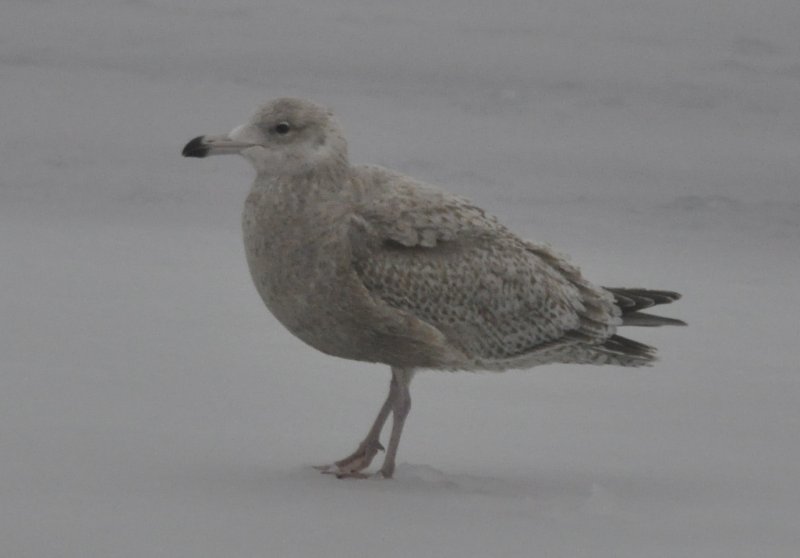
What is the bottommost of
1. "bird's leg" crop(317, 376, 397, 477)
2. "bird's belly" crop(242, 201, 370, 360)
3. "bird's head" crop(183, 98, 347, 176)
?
"bird's leg" crop(317, 376, 397, 477)

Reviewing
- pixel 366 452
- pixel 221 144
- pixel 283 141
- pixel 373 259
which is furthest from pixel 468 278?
pixel 221 144

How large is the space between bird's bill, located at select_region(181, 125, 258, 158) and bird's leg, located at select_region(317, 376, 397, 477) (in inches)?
61.7

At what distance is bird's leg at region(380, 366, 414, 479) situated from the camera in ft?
33.9

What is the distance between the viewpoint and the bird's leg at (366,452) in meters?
10.5

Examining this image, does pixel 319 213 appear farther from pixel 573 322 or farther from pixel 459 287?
pixel 573 322

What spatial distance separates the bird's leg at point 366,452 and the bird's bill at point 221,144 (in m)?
1.57

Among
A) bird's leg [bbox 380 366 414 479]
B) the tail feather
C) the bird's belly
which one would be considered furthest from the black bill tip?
the tail feather

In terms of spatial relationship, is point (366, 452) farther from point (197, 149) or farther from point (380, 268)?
point (197, 149)

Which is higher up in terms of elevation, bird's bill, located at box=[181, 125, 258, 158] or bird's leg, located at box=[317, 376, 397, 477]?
bird's bill, located at box=[181, 125, 258, 158]

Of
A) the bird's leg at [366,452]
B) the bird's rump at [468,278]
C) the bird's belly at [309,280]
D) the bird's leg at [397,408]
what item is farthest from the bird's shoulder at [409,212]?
the bird's leg at [366,452]

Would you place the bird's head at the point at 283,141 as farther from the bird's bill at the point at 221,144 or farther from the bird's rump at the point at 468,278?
the bird's rump at the point at 468,278

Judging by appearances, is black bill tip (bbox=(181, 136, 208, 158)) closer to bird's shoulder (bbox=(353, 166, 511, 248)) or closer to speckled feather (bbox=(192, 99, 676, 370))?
speckled feather (bbox=(192, 99, 676, 370))

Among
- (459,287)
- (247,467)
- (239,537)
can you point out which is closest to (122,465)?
(247,467)

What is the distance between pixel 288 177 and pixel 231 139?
0.36 metres
